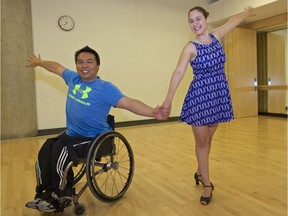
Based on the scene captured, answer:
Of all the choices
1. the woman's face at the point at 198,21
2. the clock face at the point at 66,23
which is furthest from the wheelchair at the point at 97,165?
the clock face at the point at 66,23

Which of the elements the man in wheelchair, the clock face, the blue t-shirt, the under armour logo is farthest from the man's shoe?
the clock face

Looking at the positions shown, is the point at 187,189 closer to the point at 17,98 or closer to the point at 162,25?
the point at 17,98

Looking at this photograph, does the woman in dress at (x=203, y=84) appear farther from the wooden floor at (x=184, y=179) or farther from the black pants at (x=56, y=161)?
the black pants at (x=56, y=161)

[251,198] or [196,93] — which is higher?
[196,93]

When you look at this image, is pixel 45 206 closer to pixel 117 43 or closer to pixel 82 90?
pixel 82 90

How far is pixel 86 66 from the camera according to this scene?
1.68 meters

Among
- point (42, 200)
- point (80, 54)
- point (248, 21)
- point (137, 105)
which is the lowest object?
point (42, 200)

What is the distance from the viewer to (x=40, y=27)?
4305 mm

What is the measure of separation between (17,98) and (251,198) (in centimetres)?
374

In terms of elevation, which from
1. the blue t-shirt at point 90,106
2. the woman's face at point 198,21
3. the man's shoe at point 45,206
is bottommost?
the man's shoe at point 45,206

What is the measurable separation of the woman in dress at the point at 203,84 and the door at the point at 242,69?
14.7ft

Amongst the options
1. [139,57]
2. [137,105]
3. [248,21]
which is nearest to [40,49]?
[139,57]

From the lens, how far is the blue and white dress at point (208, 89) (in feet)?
5.44

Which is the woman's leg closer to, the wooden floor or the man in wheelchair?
the wooden floor
